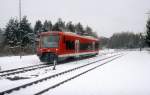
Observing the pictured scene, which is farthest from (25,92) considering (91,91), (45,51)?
(45,51)

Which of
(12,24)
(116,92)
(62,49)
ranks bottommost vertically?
(116,92)

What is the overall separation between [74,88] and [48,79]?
3196mm

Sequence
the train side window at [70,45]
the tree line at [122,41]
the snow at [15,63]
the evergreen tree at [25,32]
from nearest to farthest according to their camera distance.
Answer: the snow at [15,63]
the train side window at [70,45]
the evergreen tree at [25,32]
the tree line at [122,41]

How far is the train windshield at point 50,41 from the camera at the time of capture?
26.4 m

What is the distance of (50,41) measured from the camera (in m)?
26.6

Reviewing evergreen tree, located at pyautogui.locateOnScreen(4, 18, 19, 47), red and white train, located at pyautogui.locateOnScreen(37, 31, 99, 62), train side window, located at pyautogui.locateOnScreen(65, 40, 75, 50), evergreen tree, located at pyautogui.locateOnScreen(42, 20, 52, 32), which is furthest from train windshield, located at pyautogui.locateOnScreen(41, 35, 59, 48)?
evergreen tree, located at pyautogui.locateOnScreen(42, 20, 52, 32)

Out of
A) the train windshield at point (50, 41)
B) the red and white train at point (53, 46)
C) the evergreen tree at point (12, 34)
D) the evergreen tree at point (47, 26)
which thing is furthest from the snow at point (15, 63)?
the evergreen tree at point (47, 26)

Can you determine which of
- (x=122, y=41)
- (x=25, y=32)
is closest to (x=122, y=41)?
(x=122, y=41)

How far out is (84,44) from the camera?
36188 mm


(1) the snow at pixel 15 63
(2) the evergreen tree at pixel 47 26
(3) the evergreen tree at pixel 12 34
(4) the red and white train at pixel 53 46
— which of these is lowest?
(1) the snow at pixel 15 63

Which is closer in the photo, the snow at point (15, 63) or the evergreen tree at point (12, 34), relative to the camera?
the snow at point (15, 63)

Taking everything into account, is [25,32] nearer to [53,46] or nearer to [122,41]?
[53,46]

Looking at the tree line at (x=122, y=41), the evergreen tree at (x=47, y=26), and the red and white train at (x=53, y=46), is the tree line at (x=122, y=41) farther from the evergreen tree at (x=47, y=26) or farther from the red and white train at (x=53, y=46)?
the red and white train at (x=53, y=46)

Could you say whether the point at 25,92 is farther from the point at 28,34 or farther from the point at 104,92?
the point at 28,34
